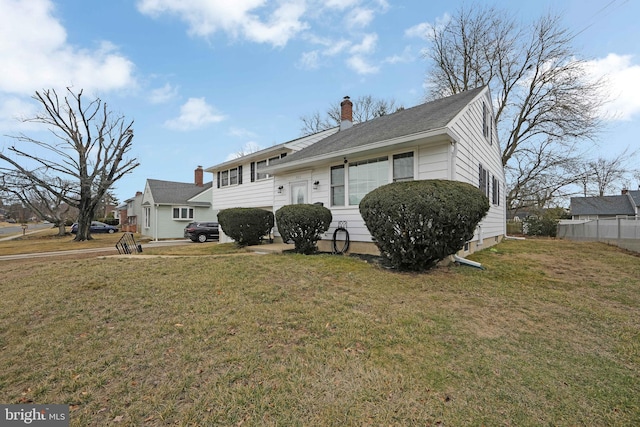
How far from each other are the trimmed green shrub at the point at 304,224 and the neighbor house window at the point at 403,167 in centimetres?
234

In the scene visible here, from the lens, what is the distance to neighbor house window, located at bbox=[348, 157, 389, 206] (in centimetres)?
827

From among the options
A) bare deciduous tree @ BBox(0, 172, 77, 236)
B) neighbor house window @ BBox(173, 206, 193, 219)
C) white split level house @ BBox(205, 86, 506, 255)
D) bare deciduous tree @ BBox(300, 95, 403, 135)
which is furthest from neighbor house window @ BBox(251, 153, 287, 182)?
bare deciduous tree @ BBox(0, 172, 77, 236)

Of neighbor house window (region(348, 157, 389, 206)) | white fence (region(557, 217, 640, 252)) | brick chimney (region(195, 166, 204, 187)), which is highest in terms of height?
brick chimney (region(195, 166, 204, 187))

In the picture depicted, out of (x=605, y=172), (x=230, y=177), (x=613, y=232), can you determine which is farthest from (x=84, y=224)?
(x=605, y=172)

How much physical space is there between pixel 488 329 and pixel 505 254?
6.56 meters

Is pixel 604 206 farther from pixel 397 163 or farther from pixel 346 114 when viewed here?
pixel 397 163

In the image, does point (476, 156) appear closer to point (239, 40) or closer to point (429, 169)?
point (429, 169)

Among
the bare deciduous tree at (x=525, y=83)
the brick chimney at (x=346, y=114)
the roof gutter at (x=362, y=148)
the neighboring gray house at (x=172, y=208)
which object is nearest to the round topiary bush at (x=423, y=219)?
the roof gutter at (x=362, y=148)

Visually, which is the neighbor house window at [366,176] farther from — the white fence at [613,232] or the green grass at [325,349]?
the white fence at [613,232]

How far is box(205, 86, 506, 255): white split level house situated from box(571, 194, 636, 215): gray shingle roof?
111ft

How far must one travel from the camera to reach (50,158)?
20562mm

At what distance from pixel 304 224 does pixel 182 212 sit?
18.2 meters

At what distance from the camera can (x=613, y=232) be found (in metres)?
12.2

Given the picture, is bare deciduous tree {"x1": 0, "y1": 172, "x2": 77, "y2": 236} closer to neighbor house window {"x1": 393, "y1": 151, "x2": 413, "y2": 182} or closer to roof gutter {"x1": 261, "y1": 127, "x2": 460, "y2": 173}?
roof gutter {"x1": 261, "y1": 127, "x2": 460, "y2": 173}
